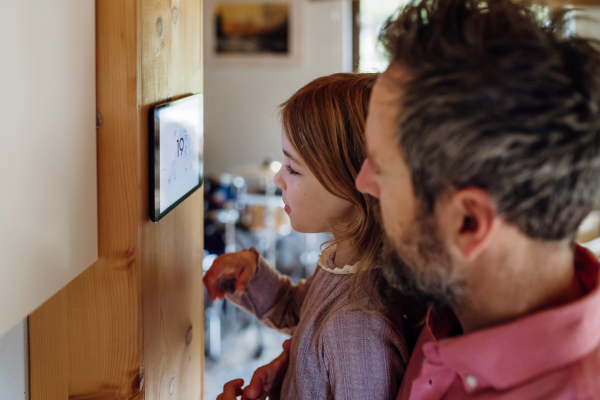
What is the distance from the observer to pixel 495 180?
539 millimetres

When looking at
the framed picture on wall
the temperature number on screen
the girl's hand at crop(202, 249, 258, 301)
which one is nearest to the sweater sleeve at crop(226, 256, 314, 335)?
the girl's hand at crop(202, 249, 258, 301)

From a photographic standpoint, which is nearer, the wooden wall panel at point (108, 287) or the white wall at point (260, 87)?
the wooden wall panel at point (108, 287)

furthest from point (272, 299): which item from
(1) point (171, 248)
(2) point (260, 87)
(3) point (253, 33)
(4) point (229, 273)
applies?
(3) point (253, 33)

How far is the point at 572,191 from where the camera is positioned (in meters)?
0.55

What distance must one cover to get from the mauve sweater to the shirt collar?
19 cm

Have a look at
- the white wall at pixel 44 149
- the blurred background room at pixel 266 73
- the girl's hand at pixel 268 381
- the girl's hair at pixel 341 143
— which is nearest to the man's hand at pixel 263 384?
the girl's hand at pixel 268 381

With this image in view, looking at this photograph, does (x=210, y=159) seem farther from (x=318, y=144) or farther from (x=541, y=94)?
(x=541, y=94)

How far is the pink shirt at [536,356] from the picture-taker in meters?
0.55

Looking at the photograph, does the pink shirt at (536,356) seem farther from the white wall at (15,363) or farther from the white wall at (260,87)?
the white wall at (260,87)

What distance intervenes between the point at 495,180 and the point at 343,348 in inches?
14.9

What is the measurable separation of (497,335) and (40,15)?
1.88ft

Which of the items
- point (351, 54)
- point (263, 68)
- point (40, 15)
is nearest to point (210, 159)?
point (263, 68)

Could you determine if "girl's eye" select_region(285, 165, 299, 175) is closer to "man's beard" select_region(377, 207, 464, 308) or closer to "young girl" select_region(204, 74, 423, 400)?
"young girl" select_region(204, 74, 423, 400)

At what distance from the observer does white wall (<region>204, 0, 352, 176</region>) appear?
4.62 meters
